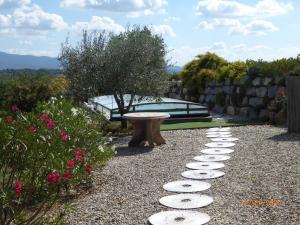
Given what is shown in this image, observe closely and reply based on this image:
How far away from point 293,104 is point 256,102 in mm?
3729

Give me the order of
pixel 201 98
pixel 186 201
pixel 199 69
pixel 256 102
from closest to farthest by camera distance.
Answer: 1. pixel 186 201
2. pixel 256 102
3. pixel 201 98
4. pixel 199 69

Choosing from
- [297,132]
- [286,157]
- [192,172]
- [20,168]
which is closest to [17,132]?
[20,168]

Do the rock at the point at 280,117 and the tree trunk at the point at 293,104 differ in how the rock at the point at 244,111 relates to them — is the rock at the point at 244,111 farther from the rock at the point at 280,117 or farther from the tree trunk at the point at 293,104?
the tree trunk at the point at 293,104

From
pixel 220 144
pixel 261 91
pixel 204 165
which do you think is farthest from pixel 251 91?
pixel 204 165

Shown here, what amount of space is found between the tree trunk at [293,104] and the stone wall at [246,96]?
1802 mm

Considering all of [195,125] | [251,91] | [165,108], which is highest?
[251,91]

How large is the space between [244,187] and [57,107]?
3073 millimetres

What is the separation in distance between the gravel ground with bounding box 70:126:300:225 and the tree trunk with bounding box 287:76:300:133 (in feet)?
2.26

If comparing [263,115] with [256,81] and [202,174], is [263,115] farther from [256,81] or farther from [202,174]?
[202,174]

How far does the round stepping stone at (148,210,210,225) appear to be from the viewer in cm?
453

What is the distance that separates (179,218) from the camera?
4656 mm

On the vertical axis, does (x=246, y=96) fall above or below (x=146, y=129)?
above

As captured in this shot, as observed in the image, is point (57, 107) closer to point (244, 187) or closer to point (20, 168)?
point (244, 187)

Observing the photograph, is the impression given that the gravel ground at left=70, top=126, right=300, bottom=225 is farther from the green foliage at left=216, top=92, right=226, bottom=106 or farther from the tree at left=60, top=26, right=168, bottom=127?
the green foliage at left=216, top=92, right=226, bottom=106
